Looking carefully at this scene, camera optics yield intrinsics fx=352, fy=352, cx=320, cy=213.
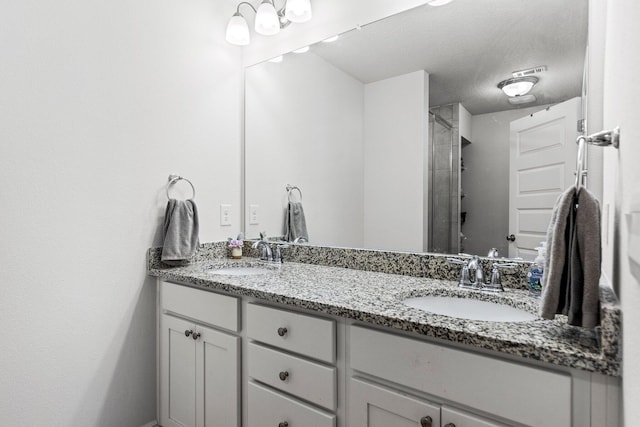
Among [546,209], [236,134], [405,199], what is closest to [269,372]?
[405,199]

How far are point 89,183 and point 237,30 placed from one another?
1.12 metres

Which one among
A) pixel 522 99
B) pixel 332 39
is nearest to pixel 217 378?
pixel 522 99

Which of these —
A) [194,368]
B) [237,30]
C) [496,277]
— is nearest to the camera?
[496,277]

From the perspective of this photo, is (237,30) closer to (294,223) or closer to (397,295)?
(294,223)

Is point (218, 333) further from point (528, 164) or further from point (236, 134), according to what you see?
point (528, 164)

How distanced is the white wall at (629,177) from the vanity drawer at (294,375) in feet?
2.33

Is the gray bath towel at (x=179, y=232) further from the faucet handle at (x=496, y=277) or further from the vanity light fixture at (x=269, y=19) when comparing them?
the faucet handle at (x=496, y=277)

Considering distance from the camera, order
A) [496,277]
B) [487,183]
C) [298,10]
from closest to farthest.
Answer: [496,277] → [487,183] → [298,10]

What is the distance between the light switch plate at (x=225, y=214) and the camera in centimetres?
205

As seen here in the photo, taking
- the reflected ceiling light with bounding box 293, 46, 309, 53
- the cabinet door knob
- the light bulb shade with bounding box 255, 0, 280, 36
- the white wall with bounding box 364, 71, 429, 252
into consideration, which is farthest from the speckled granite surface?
the light bulb shade with bounding box 255, 0, 280, 36

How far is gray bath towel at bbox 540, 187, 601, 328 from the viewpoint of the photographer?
2.38 ft

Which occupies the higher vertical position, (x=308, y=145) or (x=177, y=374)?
(x=308, y=145)

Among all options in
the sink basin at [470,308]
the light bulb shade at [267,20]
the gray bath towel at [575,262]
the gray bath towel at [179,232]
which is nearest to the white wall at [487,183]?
the sink basin at [470,308]

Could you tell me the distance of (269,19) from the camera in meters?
1.88
